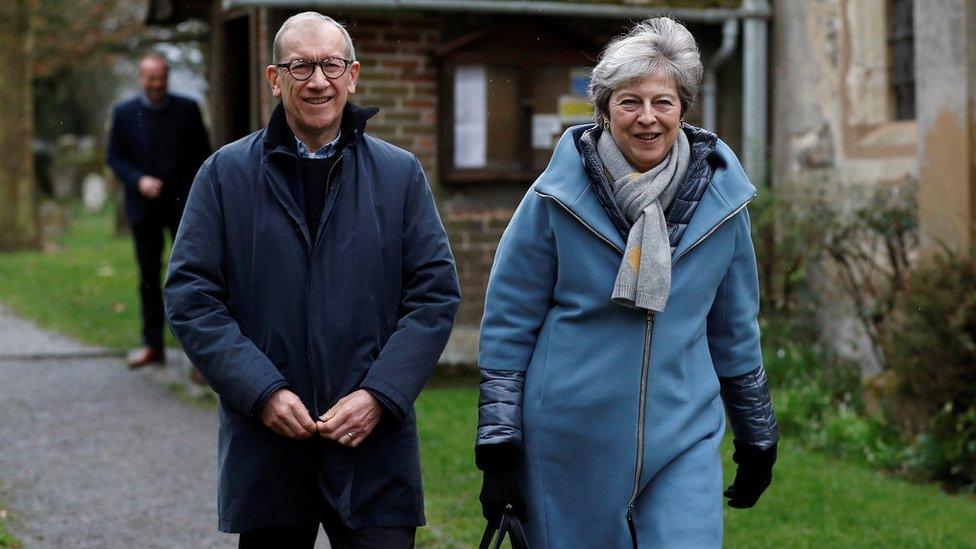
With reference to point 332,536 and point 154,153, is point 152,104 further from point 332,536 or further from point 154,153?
point 332,536

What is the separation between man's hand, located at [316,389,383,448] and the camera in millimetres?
3459

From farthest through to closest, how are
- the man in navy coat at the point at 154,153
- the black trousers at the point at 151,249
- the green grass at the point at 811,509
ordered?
the black trousers at the point at 151,249 < the man in navy coat at the point at 154,153 < the green grass at the point at 811,509

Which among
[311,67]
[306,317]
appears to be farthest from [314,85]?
[306,317]

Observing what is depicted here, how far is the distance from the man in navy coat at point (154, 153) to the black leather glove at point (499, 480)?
6.12 meters

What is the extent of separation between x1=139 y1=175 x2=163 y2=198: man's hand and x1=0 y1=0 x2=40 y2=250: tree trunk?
40.4 feet

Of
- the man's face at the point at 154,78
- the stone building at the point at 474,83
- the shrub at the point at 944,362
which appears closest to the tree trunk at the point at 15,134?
the stone building at the point at 474,83

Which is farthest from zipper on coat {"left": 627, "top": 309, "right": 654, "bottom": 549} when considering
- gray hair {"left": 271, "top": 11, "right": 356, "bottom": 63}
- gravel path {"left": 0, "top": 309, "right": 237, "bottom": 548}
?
gravel path {"left": 0, "top": 309, "right": 237, "bottom": 548}

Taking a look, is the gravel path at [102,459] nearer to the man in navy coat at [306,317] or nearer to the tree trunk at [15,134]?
the man in navy coat at [306,317]

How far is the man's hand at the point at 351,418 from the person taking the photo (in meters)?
3.46

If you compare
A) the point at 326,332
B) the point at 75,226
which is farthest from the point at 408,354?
the point at 75,226

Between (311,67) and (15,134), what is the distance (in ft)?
60.6

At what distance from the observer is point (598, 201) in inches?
137

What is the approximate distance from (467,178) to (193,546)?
4662 mm

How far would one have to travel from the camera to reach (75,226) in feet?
93.8
